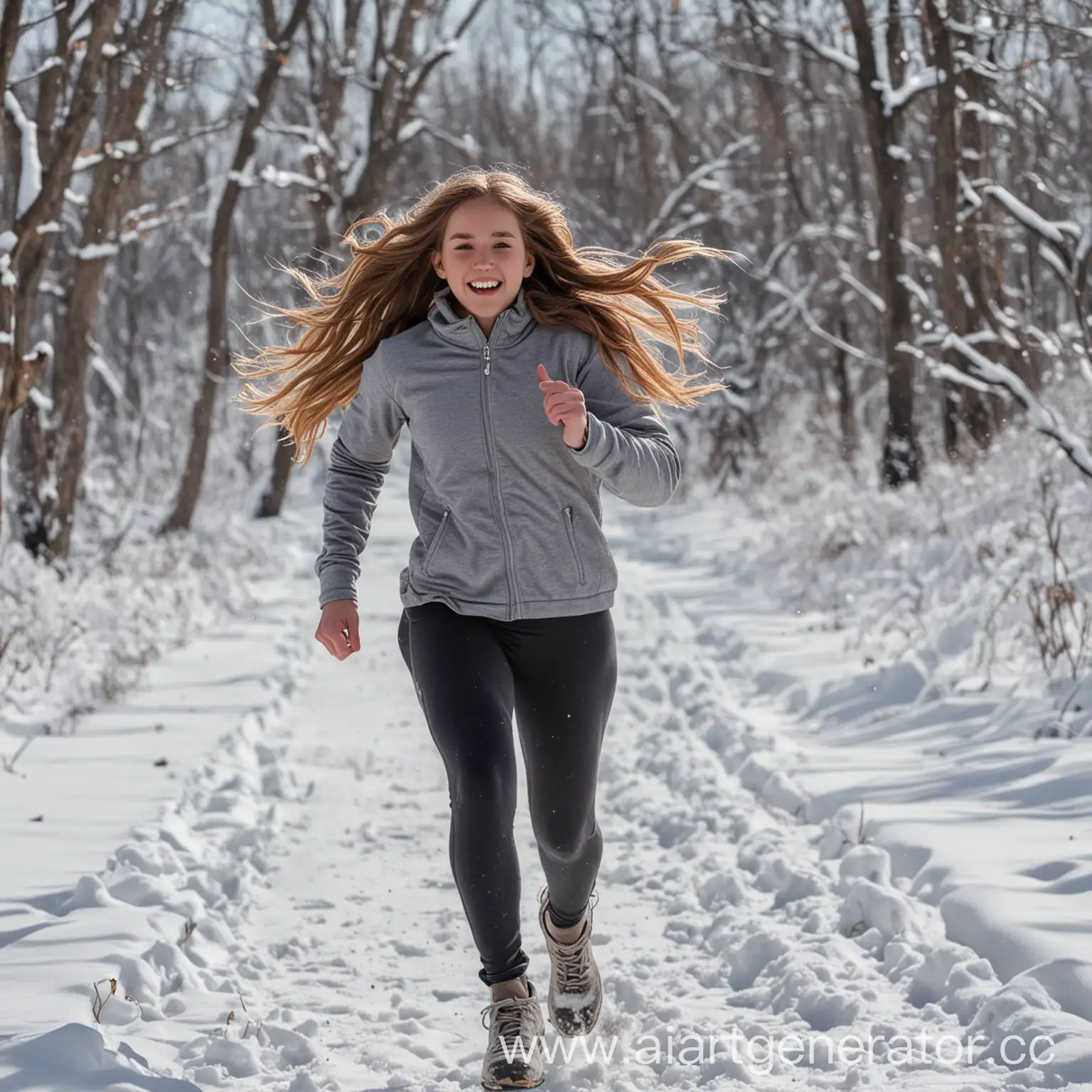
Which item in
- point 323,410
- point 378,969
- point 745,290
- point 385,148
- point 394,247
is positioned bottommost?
point 378,969

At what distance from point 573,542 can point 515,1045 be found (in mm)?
1112

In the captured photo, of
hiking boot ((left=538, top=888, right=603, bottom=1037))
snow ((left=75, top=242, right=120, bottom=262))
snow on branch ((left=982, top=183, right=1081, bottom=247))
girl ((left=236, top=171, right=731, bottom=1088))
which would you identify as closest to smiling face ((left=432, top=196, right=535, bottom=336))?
girl ((left=236, top=171, right=731, bottom=1088))

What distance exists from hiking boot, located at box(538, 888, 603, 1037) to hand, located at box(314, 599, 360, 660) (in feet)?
A: 2.78

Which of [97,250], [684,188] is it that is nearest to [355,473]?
[97,250]

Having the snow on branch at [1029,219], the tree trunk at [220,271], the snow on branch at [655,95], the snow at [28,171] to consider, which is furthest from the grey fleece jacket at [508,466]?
the snow on branch at [655,95]

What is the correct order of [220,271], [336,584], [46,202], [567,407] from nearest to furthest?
[567,407] < [336,584] < [46,202] < [220,271]

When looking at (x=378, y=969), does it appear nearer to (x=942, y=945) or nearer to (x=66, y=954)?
(x=66, y=954)

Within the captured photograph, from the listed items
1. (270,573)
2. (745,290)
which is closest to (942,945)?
(270,573)

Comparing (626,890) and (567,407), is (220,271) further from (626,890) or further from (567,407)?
(567,407)

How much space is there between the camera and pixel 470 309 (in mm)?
3248

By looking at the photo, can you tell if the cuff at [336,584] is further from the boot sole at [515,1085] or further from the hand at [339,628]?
the boot sole at [515,1085]

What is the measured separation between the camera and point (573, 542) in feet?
10.4

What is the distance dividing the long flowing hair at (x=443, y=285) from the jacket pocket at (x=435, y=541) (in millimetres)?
531

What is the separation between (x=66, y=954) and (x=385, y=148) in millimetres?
14197
